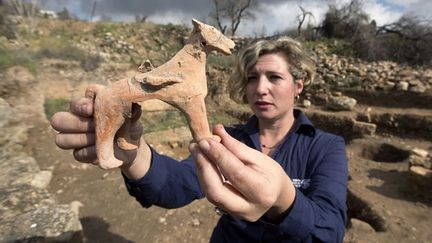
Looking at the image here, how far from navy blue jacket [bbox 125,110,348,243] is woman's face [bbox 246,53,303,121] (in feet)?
0.55

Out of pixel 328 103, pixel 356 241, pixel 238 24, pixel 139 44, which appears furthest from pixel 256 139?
pixel 238 24

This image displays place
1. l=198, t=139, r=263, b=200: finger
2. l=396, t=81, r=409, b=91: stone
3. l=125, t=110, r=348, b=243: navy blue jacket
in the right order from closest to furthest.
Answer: l=198, t=139, r=263, b=200: finger
l=125, t=110, r=348, b=243: navy blue jacket
l=396, t=81, r=409, b=91: stone

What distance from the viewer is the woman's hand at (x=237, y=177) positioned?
97cm

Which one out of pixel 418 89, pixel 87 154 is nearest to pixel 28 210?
pixel 87 154

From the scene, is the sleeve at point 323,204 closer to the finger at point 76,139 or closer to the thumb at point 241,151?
the thumb at point 241,151

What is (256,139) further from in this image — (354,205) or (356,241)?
(354,205)

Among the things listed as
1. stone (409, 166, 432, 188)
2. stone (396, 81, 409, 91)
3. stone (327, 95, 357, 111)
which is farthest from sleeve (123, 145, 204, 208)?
stone (396, 81, 409, 91)

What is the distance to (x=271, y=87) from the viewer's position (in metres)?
1.93

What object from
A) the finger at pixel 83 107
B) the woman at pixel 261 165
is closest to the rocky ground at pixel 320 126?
the woman at pixel 261 165

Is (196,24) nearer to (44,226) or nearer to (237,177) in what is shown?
(237,177)

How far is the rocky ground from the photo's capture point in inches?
152

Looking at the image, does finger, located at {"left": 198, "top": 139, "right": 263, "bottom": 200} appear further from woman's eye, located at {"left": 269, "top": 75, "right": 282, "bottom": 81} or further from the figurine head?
woman's eye, located at {"left": 269, "top": 75, "right": 282, "bottom": 81}

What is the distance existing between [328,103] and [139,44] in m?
8.78

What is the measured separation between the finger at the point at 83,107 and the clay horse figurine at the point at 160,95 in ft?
0.10
